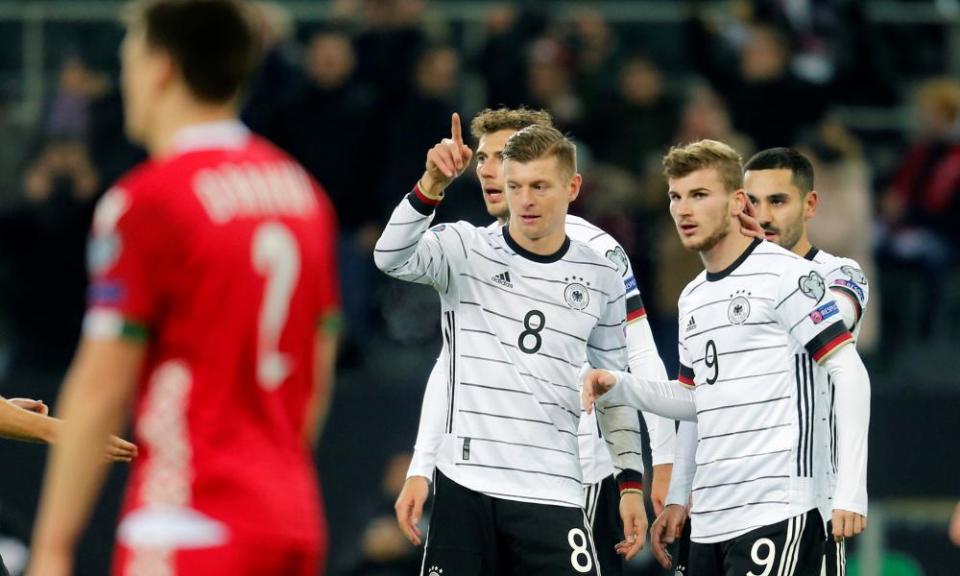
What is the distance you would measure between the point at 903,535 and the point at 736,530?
252 inches

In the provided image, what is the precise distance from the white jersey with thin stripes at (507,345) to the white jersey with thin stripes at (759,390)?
1.77 ft

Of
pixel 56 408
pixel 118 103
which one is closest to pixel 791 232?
pixel 56 408

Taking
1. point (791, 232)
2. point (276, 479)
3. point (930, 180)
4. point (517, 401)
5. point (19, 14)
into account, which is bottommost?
point (276, 479)

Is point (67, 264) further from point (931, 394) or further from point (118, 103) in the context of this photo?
point (931, 394)

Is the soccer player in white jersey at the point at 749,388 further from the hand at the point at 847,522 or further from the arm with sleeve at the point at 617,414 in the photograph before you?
the arm with sleeve at the point at 617,414

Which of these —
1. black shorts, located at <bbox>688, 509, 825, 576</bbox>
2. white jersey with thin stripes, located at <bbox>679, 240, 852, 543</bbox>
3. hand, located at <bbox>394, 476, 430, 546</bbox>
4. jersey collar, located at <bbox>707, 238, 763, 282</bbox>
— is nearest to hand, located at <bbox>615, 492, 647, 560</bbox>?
white jersey with thin stripes, located at <bbox>679, 240, 852, 543</bbox>

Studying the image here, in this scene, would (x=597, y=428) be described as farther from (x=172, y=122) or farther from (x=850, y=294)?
(x=172, y=122)

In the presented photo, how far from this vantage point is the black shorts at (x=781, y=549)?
7199 mm

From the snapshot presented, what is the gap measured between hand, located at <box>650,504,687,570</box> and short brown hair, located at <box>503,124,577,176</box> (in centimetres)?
154

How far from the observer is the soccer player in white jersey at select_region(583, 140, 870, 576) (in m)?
A: 7.20

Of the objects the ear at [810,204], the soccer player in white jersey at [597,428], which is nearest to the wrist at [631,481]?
the soccer player in white jersey at [597,428]

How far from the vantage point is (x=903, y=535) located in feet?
43.7

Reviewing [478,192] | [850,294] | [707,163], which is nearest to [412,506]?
[707,163]

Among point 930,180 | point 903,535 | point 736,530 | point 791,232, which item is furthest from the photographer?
point 930,180
